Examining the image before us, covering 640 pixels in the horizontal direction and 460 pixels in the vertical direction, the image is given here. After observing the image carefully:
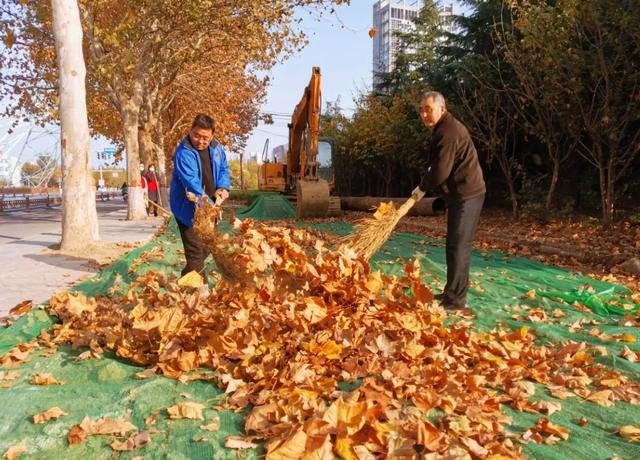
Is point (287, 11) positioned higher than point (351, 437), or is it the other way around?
point (287, 11)

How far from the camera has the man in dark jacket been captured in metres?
4.63

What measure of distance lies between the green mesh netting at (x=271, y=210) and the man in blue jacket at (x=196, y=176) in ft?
37.8

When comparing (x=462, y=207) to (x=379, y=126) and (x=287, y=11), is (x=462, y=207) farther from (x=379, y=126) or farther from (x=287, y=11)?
(x=379, y=126)

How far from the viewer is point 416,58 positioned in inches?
1145

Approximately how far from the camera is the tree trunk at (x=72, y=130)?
28.0 feet

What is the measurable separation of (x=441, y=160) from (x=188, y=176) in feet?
7.63

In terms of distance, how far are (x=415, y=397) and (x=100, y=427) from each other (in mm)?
1585

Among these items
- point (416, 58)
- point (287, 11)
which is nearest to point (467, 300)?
point (287, 11)

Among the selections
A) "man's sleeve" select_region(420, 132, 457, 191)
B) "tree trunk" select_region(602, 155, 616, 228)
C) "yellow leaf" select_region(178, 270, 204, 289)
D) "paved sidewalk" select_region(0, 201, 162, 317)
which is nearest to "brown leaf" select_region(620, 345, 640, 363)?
"man's sleeve" select_region(420, 132, 457, 191)

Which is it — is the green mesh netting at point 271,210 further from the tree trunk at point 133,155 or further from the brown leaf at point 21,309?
the brown leaf at point 21,309

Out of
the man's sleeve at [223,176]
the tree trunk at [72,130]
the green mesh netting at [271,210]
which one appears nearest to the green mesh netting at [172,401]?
the man's sleeve at [223,176]

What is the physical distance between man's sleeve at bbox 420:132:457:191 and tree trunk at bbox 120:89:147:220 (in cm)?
1319

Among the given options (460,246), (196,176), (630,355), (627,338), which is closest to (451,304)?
(460,246)

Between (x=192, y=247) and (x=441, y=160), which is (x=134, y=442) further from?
(x=441, y=160)
